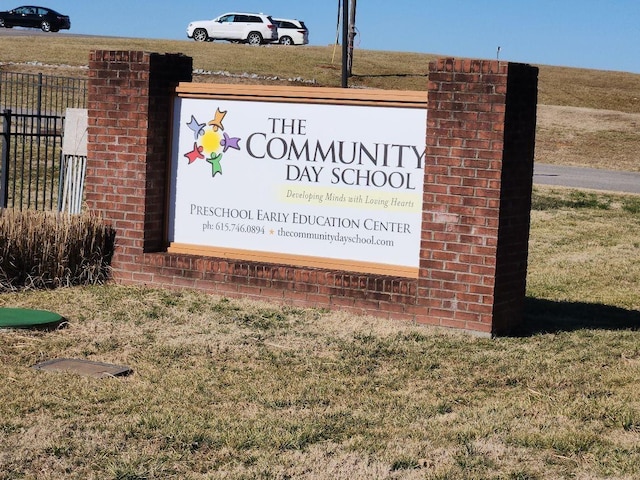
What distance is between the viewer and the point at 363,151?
8.61 metres

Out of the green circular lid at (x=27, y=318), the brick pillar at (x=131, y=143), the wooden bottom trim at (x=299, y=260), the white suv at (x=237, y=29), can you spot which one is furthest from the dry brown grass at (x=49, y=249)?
the white suv at (x=237, y=29)

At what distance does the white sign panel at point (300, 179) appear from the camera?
8508 millimetres

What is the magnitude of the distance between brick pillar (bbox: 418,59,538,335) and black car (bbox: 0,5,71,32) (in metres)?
51.6

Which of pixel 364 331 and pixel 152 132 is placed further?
pixel 152 132

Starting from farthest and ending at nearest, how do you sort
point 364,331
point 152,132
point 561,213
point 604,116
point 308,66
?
point 308,66
point 604,116
point 561,213
point 152,132
point 364,331

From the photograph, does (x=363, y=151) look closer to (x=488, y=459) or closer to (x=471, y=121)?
(x=471, y=121)

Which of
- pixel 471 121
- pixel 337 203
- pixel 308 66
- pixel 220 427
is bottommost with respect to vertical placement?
pixel 220 427

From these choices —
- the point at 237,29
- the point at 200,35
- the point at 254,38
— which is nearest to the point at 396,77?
the point at 254,38

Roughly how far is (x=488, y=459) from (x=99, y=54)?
19.4 ft

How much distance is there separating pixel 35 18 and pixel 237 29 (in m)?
11.6

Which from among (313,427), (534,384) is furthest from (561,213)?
(313,427)

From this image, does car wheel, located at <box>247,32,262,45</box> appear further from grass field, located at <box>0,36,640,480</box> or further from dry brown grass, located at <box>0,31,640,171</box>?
grass field, located at <box>0,36,640,480</box>

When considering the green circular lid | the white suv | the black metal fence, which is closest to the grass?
the green circular lid

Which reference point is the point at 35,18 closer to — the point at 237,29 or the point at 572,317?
the point at 237,29
